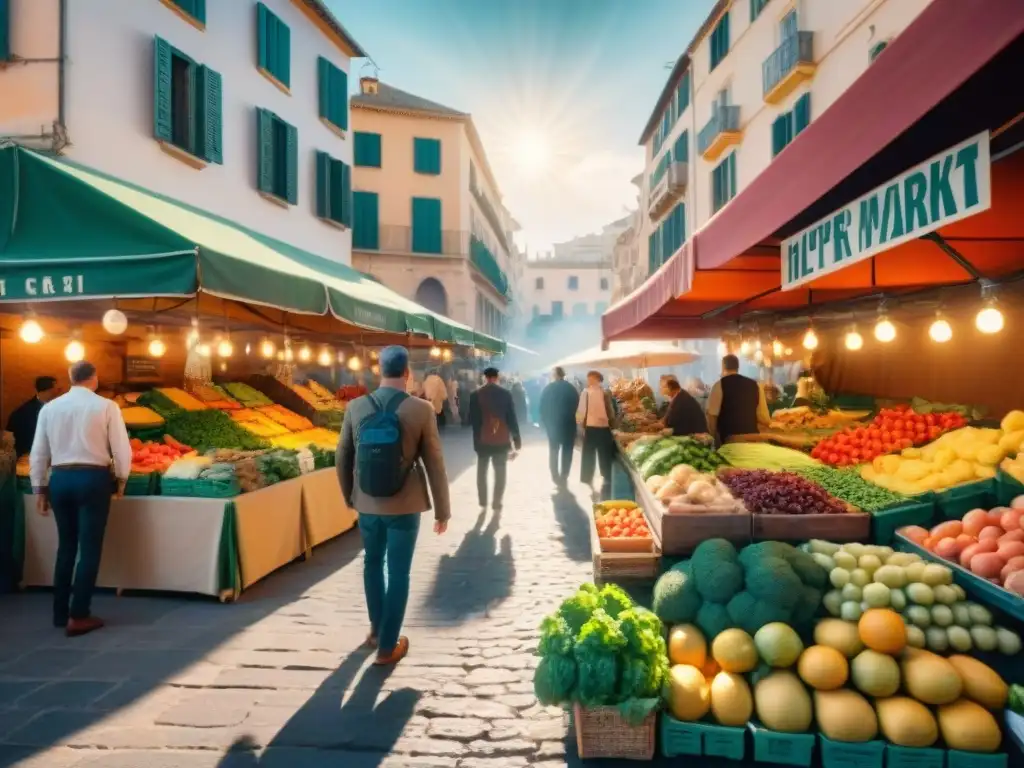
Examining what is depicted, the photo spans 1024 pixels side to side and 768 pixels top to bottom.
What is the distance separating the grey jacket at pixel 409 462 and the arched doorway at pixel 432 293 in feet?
82.9

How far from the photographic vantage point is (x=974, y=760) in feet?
→ 9.71

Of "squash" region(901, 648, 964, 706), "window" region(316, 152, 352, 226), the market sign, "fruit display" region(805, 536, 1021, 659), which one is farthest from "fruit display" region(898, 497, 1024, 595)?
"window" region(316, 152, 352, 226)

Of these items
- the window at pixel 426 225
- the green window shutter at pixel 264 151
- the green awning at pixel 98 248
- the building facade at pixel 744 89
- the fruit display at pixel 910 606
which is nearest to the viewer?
the fruit display at pixel 910 606

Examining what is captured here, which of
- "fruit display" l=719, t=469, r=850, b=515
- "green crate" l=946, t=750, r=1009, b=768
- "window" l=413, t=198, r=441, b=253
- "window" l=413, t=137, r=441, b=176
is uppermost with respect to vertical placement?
"window" l=413, t=137, r=441, b=176

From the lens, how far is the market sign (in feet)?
7.89

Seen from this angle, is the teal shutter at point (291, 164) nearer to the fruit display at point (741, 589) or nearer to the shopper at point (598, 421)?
the shopper at point (598, 421)

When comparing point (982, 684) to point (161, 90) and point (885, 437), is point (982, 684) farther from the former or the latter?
Answer: point (161, 90)

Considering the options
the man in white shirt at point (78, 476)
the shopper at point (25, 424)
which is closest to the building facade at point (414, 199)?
the shopper at point (25, 424)

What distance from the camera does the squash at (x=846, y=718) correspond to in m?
3.06

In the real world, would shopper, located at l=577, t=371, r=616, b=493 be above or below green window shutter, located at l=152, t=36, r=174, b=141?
below

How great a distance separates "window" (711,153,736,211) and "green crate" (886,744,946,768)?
20.1 m

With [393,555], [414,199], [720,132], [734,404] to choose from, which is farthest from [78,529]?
[414,199]

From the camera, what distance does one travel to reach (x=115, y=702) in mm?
3758

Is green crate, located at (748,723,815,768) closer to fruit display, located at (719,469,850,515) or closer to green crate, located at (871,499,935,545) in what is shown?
fruit display, located at (719,469,850,515)
